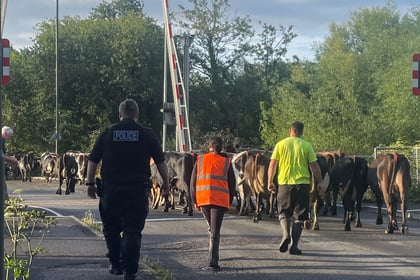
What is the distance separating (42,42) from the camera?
5025 cm

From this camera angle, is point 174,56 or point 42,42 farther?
point 42,42

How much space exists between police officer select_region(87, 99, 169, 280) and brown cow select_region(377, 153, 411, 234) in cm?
737

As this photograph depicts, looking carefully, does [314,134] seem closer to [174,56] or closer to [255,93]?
[174,56]

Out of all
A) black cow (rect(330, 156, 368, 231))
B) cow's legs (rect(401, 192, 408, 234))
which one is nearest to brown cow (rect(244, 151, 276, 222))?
black cow (rect(330, 156, 368, 231))

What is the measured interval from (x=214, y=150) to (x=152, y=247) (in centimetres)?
279

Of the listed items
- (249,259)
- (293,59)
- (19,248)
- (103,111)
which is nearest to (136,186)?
(249,259)

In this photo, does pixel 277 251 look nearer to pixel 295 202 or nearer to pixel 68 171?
pixel 295 202

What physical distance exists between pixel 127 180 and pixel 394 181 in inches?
313

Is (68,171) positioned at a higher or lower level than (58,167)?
lower

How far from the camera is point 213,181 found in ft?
32.2

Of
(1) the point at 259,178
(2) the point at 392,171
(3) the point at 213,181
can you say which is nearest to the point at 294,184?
(3) the point at 213,181

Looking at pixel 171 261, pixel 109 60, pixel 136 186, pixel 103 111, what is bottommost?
pixel 171 261

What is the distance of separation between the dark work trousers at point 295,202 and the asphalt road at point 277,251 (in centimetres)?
63

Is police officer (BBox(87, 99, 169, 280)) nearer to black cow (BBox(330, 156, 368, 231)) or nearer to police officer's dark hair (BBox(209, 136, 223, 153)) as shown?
police officer's dark hair (BBox(209, 136, 223, 153))
